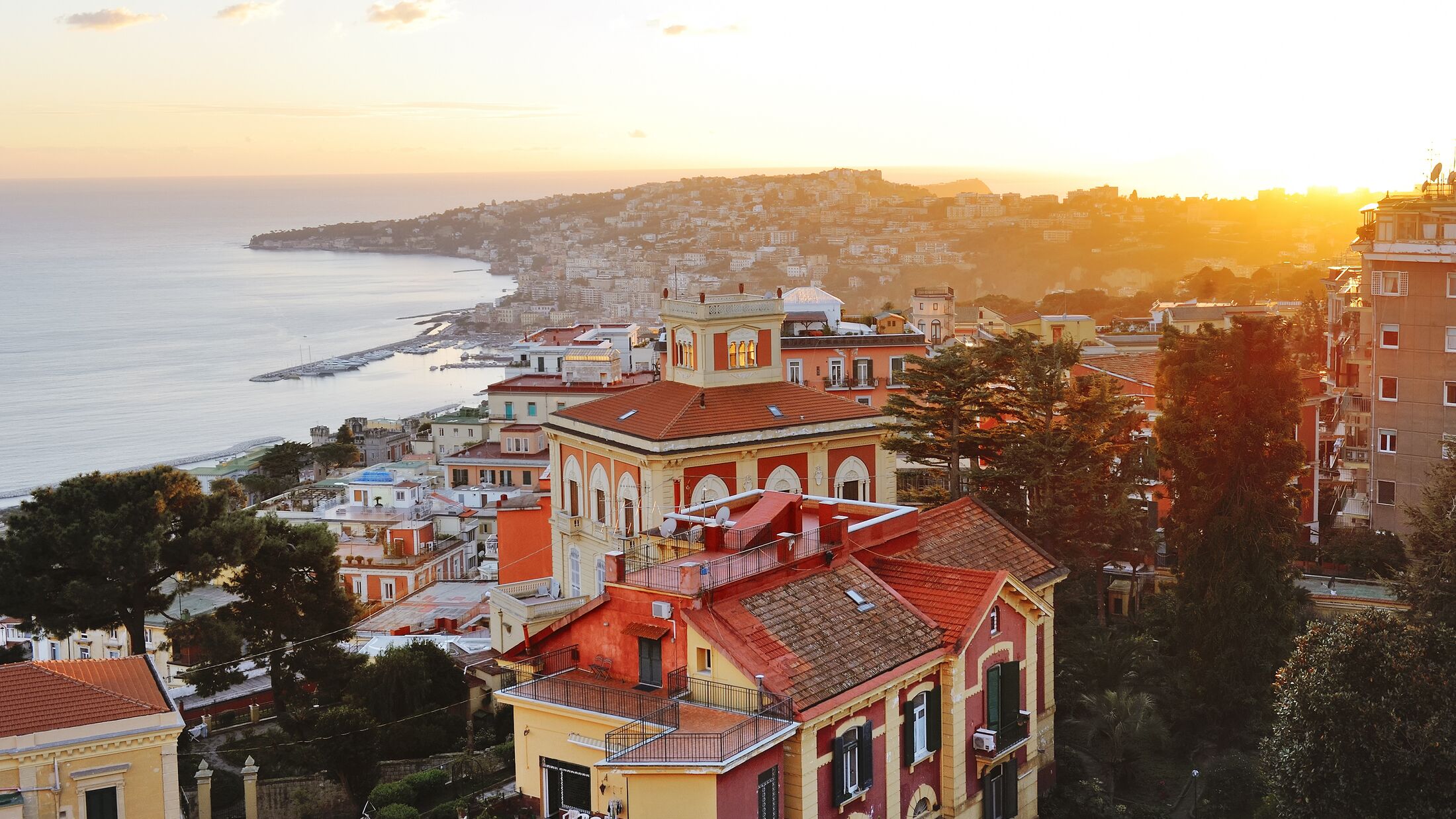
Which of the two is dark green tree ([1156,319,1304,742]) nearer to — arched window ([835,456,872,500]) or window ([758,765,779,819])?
arched window ([835,456,872,500])

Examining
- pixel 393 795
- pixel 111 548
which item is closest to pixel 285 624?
pixel 111 548

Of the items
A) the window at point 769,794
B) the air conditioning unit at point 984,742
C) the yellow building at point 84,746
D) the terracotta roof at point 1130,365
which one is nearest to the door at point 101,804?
the yellow building at point 84,746

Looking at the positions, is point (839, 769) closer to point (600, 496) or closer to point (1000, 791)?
point (1000, 791)

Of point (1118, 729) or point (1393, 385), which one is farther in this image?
point (1393, 385)

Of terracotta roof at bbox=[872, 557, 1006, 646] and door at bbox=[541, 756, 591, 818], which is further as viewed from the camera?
terracotta roof at bbox=[872, 557, 1006, 646]

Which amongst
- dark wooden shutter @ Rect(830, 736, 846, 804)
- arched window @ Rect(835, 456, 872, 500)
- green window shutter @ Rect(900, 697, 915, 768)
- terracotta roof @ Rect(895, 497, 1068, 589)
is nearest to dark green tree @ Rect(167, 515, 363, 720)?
arched window @ Rect(835, 456, 872, 500)

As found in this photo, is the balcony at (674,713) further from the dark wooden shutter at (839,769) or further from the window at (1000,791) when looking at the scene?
the window at (1000,791)

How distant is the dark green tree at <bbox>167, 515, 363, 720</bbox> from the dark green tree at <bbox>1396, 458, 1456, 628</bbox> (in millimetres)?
22474

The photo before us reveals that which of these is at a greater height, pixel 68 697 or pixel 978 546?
pixel 978 546

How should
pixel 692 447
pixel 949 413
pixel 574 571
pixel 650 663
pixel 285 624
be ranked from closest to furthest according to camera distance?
pixel 650 663, pixel 692 447, pixel 949 413, pixel 574 571, pixel 285 624

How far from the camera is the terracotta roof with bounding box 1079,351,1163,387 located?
47156 millimetres

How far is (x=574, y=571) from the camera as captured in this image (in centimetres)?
3072

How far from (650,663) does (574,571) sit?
46.6 ft

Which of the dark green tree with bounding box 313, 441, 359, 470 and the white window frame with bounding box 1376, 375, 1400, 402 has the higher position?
the white window frame with bounding box 1376, 375, 1400, 402
